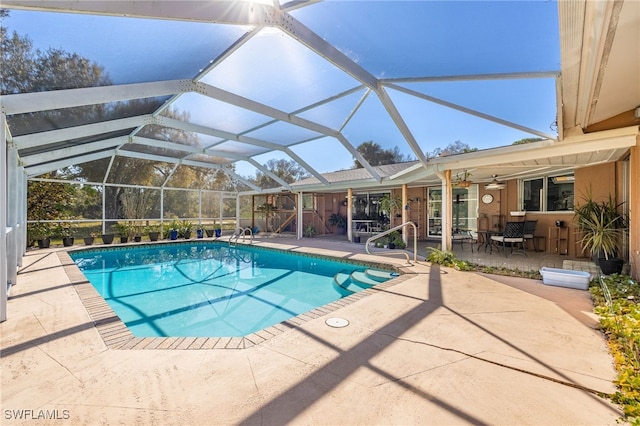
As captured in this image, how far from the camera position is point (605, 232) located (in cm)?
565

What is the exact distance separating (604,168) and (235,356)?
32.3 feet

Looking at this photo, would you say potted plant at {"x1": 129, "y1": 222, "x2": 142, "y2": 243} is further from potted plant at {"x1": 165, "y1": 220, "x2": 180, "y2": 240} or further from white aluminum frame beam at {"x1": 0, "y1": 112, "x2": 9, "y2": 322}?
white aluminum frame beam at {"x1": 0, "y1": 112, "x2": 9, "y2": 322}

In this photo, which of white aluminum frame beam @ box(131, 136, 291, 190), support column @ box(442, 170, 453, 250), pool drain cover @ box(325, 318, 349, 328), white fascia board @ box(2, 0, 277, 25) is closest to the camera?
white fascia board @ box(2, 0, 277, 25)

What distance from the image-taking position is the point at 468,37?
12.4 ft

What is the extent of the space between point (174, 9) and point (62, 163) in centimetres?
1003

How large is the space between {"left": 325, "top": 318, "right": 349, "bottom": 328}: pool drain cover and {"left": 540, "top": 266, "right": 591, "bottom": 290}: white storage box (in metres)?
4.38

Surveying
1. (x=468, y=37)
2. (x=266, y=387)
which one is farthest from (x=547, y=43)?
(x=266, y=387)

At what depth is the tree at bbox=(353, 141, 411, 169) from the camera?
34.3 ft

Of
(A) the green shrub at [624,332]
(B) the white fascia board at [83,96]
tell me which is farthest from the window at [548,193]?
(B) the white fascia board at [83,96]

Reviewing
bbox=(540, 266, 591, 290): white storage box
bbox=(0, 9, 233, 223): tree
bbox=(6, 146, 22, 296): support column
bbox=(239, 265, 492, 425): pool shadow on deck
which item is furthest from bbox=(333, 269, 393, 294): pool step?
bbox=(6, 146, 22, 296): support column

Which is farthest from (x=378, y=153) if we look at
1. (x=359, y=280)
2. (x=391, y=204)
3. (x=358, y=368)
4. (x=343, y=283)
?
(x=358, y=368)

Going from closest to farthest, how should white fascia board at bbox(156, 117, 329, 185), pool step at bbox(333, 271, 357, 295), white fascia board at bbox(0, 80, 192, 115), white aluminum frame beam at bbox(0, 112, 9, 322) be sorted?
white aluminum frame beam at bbox(0, 112, 9, 322) < white fascia board at bbox(0, 80, 192, 115) < pool step at bbox(333, 271, 357, 295) < white fascia board at bbox(156, 117, 329, 185)

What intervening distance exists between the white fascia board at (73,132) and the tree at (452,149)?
772 cm

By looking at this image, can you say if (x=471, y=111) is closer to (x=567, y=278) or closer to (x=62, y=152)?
(x=567, y=278)
